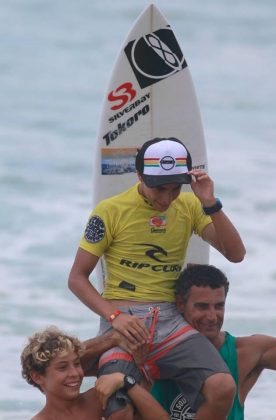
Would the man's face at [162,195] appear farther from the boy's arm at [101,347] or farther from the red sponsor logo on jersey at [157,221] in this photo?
the boy's arm at [101,347]

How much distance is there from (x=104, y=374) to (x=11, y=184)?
14048 mm

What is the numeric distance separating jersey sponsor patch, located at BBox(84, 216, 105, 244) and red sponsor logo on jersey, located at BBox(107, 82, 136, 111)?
3.30m

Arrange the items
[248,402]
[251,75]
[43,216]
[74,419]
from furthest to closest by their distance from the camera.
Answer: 1. [251,75]
2. [43,216]
3. [248,402]
4. [74,419]

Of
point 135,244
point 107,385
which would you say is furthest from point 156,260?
point 107,385

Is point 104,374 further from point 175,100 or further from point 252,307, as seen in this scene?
point 252,307

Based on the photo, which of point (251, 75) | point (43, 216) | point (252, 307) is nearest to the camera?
point (252, 307)

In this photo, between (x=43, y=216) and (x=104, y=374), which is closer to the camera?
(x=104, y=374)

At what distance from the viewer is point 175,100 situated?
1258cm

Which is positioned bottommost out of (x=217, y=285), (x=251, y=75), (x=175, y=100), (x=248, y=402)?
(x=248, y=402)

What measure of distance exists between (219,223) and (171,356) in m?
0.78

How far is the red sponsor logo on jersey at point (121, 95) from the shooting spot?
1253cm

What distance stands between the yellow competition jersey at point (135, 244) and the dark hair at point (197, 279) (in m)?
0.07

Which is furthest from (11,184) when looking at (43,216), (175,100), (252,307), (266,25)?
(175,100)

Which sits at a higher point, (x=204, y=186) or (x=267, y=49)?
(x=267, y=49)
